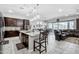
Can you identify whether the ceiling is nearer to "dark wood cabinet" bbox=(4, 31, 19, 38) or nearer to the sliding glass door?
"dark wood cabinet" bbox=(4, 31, 19, 38)

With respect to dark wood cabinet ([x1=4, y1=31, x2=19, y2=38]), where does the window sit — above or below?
above

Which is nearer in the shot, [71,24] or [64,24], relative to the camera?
[71,24]

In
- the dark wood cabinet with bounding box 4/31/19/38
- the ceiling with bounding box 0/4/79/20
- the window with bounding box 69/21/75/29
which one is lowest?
the dark wood cabinet with bounding box 4/31/19/38

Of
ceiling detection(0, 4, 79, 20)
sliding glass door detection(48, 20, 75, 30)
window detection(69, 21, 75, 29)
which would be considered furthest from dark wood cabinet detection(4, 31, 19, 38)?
window detection(69, 21, 75, 29)

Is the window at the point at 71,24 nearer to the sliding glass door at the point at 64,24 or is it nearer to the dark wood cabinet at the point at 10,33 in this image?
the sliding glass door at the point at 64,24

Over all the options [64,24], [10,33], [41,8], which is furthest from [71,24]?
[10,33]

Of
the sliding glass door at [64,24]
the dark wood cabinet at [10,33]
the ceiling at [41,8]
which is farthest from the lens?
the sliding glass door at [64,24]

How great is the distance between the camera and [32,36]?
2854 millimetres

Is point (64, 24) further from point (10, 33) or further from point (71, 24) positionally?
point (10, 33)

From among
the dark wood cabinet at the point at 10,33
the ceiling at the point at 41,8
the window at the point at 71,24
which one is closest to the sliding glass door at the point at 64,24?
the window at the point at 71,24

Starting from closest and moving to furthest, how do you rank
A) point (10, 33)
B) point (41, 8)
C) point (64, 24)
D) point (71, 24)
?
point (41, 8), point (10, 33), point (71, 24), point (64, 24)

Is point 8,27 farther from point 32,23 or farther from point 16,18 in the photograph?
point 32,23

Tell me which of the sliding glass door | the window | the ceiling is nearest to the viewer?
the ceiling

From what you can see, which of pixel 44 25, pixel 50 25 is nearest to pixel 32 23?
pixel 44 25
